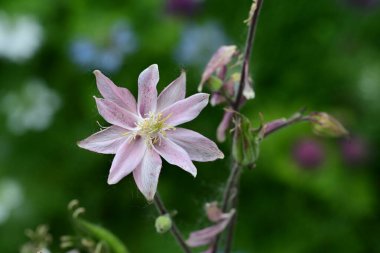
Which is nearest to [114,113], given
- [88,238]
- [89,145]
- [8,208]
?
[89,145]

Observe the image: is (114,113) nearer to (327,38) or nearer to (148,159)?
(148,159)

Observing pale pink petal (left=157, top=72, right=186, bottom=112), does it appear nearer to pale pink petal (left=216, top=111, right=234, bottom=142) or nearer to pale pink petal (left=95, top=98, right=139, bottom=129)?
pale pink petal (left=95, top=98, right=139, bottom=129)

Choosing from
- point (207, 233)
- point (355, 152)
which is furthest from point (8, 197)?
point (207, 233)

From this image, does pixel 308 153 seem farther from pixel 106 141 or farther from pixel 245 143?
pixel 106 141

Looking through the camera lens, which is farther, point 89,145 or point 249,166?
point 249,166

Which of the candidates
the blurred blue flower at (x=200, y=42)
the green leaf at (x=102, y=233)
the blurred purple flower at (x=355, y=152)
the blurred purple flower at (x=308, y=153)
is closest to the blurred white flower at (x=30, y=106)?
the blurred blue flower at (x=200, y=42)

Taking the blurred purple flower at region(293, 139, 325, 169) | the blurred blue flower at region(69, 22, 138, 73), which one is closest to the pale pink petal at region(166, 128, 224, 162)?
the blurred purple flower at region(293, 139, 325, 169)

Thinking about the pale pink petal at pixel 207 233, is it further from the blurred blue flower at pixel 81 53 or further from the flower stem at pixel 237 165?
the blurred blue flower at pixel 81 53
